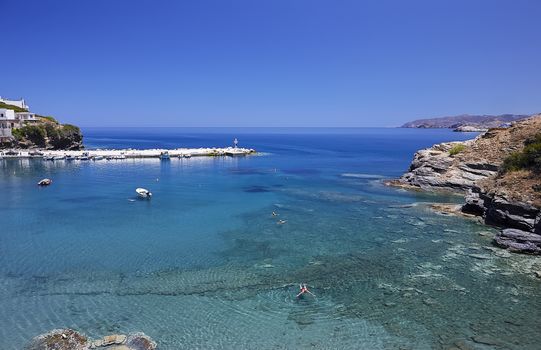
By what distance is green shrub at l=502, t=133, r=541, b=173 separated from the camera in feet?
146

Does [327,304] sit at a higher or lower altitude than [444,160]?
lower

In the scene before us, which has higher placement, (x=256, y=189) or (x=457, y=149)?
(x=457, y=149)

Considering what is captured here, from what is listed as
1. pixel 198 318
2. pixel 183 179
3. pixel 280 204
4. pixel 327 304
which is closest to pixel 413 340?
pixel 327 304

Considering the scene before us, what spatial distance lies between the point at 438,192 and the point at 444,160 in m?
9.36

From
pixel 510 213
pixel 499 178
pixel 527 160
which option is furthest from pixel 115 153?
pixel 510 213

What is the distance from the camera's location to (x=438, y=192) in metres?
64.9

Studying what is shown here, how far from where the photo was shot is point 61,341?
2033cm

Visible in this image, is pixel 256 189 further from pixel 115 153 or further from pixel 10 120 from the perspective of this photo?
pixel 10 120

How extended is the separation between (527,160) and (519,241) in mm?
14741

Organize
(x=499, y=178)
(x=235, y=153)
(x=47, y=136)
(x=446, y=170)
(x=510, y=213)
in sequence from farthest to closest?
(x=235, y=153)
(x=47, y=136)
(x=446, y=170)
(x=499, y=178)
(x=510, y=213)

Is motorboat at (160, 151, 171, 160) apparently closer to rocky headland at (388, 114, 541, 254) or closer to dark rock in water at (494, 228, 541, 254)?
rocky headland at (388, 114, 541, 254)

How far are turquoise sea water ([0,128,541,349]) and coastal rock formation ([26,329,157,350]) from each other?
2.30 feet

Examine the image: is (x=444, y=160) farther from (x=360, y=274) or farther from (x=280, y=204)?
(x=360, y=274)

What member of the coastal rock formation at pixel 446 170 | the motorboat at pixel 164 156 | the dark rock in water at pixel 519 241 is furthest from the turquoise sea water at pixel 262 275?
the motorboat at pixel 164 156
